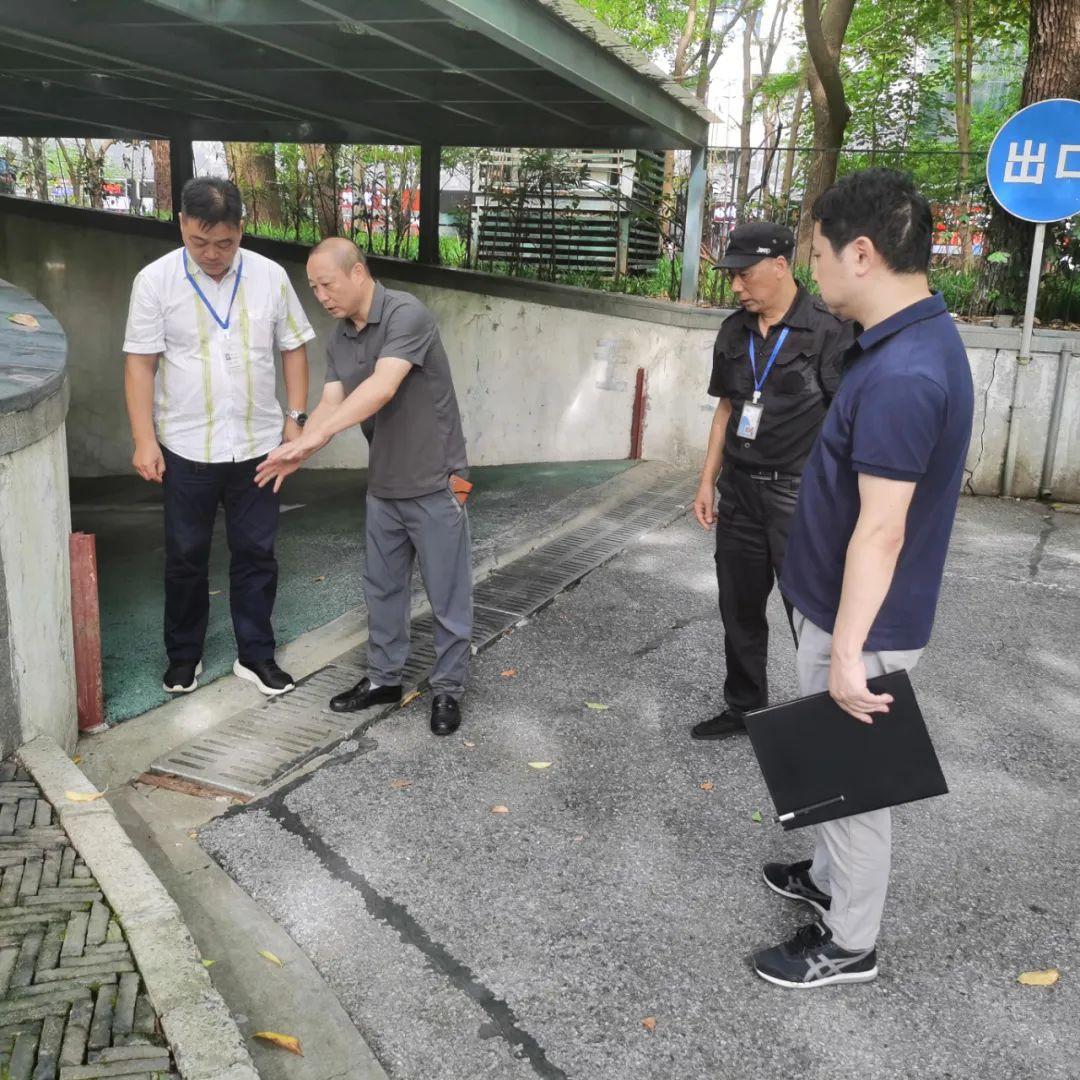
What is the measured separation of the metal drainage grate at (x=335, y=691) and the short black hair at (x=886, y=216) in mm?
2709

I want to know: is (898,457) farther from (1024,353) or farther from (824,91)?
(824,91)

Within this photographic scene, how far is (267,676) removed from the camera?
4586 mm

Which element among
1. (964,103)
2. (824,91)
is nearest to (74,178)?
Result: (824,91)

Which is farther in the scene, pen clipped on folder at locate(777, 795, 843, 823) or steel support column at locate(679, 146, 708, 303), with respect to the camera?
steel support column at locate(679, 146, 708, 303)

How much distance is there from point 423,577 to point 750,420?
1433 mm

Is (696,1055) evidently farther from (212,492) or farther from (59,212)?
(59,212)

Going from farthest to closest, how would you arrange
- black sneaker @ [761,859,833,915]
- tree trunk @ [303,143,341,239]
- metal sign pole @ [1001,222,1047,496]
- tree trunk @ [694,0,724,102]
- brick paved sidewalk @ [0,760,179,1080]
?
1. tree trunk @ [694,0,724,102]
2. tree trunk @ [303,143,341,239]
3. metal sign pole @ [1001,222,1047,496]
4. black sneaker @ [761,859,833,915]
5. brick paved sidewalk @ [0,760,179,1080]

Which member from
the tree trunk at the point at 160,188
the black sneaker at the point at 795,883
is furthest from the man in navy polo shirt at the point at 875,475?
the tree trunk at the point at 160,188

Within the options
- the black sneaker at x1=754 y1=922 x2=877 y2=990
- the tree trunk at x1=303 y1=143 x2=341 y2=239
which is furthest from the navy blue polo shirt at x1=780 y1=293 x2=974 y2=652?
the tree trunk at x1=303 y1=143 x2=341 y2=239

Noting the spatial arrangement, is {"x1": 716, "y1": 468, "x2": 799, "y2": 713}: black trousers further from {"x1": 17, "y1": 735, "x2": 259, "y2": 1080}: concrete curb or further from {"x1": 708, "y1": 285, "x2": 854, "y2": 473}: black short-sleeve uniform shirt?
{"x1": 17, "y1": 735, "x2": 259, "y2": 1080}: concrete curb

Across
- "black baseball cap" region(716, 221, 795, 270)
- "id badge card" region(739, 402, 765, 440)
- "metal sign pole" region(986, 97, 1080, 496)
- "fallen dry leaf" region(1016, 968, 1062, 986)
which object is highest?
"metal sign pole" region(986, 97, 1080, 496)

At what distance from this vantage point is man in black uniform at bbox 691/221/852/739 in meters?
3.72

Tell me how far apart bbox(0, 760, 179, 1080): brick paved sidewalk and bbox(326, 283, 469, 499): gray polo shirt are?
1749mm

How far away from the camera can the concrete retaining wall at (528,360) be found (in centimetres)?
830
